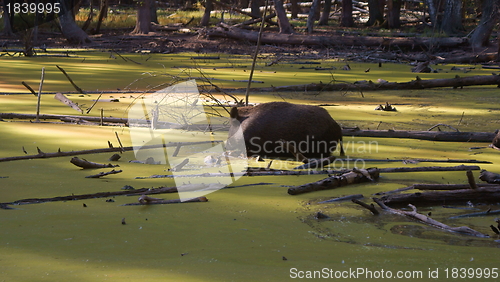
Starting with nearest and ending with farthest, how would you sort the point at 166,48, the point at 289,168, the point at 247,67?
1. the point at 289,168
2. the point at 247,67
3. the point at 166,48

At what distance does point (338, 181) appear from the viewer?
14.9ft

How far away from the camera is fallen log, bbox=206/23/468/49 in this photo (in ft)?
68.1

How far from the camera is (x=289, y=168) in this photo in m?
5.35

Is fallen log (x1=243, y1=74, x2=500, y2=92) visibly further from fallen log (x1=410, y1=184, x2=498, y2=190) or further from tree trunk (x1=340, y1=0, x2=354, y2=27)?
tree trunk (x1=340, y1=0, x2=354, y2=27)

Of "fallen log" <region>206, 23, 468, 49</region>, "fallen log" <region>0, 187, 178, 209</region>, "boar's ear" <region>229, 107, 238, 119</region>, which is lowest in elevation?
"fallen log" <region>206, 23, 468, 49</region>

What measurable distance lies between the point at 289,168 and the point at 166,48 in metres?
18.7

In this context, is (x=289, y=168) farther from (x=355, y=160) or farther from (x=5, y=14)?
(x=5, y=14)

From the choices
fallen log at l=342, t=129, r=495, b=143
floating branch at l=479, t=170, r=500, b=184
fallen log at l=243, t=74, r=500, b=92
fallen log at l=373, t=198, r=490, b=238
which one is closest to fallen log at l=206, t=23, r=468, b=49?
fallen log at l=243, t=74, r=500, b=92

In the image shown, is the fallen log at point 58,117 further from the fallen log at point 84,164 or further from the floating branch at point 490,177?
the floating branch at point 490,177

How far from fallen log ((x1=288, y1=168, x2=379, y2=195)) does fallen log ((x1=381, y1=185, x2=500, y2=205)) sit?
0.52 metres

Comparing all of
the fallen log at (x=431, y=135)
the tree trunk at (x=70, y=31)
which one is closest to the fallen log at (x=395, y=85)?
the fallen log at (x=431, y=135)

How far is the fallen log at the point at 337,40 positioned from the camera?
2077 centimetres

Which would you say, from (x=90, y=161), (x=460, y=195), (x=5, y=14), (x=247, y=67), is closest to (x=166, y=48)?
(x=247, y=67)

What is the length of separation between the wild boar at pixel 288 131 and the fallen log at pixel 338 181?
1.04 m
